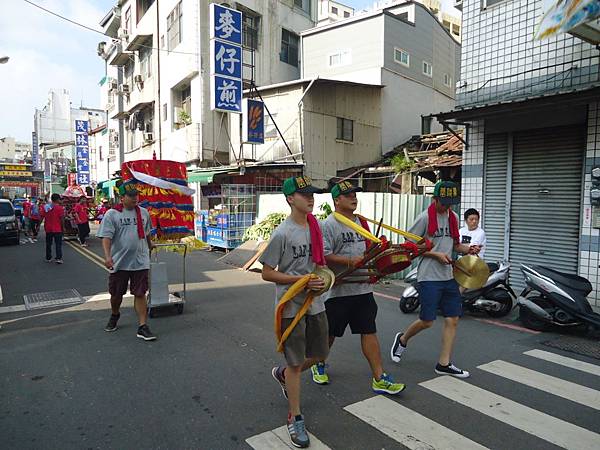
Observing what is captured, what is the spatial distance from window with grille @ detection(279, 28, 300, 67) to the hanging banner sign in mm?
6897

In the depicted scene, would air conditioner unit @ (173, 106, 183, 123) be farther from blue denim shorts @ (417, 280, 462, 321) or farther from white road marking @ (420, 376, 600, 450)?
white road marking @ (420, 376, 600, 450)

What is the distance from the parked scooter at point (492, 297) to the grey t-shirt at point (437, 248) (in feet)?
7.25

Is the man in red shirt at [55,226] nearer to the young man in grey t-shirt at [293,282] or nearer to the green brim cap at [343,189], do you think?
the green brim cap at [343,189]

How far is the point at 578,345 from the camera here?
5289mm

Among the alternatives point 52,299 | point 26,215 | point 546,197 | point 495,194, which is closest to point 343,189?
point 546,197

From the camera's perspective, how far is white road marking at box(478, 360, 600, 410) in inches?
150

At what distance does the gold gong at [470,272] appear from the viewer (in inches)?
170

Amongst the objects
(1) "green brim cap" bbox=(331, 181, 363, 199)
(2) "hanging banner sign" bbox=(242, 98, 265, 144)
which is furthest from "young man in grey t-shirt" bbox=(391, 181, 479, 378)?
(2) "hanging banner sign" bbox=(242, 98, 265, 144)

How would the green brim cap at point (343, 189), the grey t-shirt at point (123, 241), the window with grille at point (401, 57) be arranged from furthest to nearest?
the window with grille at point (401, 57)
the grey t-shirt at point (123, 241)
the green brim cap at point (343, 189)

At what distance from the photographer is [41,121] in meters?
59.3

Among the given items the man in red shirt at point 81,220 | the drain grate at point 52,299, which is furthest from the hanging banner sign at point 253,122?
the drain grate at point 52,299

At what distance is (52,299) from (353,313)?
6086mm

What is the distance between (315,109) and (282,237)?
12.8 metres

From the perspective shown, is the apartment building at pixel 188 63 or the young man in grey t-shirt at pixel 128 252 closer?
the young man in grey t-shirt at pixel 128 252
